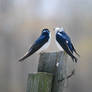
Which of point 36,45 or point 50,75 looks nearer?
point 50,75

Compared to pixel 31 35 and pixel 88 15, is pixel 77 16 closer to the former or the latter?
pixel 88 15

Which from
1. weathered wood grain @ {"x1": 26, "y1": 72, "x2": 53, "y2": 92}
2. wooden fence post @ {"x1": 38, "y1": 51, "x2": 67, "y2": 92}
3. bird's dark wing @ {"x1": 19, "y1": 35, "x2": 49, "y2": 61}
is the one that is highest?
bird's dark wing @ {"x1": 19, "y1": 35, "x2": 49, "y2": 61}

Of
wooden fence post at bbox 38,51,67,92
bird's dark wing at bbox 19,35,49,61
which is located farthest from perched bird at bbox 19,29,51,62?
wooden fence post at bbox 38,51,67,92

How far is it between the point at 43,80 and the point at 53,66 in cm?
10

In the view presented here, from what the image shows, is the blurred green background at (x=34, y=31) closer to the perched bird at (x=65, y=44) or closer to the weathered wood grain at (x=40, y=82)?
the perched bird at (x=65, y=44)

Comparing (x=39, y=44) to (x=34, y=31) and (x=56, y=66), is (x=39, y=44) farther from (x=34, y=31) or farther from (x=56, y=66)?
(x=34, y=31)

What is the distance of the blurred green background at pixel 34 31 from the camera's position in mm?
3625

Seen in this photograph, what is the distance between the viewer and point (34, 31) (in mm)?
3979

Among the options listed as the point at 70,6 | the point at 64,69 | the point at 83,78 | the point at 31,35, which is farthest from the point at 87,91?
the point at 64,69


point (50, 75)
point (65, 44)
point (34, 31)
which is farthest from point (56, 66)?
point (34, 31)

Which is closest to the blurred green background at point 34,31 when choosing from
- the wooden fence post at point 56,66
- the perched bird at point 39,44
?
the perched bird at point 39,44

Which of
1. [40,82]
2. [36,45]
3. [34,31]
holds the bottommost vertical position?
[40,82]

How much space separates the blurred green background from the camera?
3.62 meters

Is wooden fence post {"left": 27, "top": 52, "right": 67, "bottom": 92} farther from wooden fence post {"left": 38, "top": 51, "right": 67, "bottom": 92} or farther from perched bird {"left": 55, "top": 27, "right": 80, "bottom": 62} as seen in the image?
perched bird {"left": 55, "top": 27, "right": 80, "bottom": 62}
